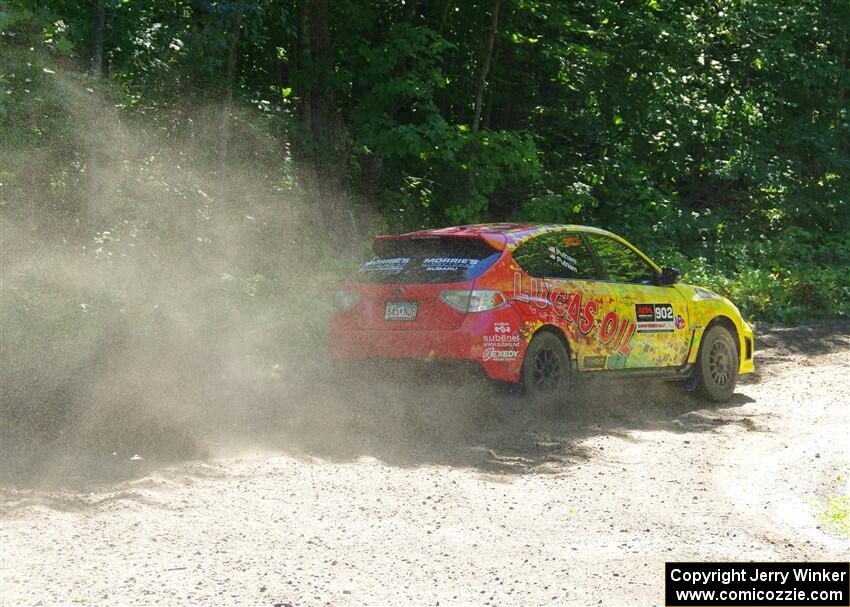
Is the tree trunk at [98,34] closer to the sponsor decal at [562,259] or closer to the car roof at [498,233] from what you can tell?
the car roof at [498,233]

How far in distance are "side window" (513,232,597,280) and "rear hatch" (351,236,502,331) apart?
388 mm

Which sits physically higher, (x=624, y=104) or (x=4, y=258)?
(x=624, y=104)

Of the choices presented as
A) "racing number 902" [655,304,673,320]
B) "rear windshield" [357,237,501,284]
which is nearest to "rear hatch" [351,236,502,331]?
"rear windshield" [357,237,501,284]

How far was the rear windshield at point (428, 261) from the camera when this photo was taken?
9453 millimetres

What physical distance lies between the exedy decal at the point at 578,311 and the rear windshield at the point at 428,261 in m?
0.41

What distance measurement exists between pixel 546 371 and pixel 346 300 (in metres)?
1.91

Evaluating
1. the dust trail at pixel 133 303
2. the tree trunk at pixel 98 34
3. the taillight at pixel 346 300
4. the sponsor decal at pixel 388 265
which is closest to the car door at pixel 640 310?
the sponsor decal at pixel 388 265

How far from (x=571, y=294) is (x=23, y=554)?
5873mm

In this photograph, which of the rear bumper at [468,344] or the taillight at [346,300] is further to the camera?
the taillight at [346,300]

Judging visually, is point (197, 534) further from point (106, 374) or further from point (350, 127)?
point (350, 127)

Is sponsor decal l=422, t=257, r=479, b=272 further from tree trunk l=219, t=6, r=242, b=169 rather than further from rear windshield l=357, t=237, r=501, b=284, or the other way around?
tree trunk l=219, t=6, r=242, b=169

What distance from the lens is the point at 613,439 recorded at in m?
9.30

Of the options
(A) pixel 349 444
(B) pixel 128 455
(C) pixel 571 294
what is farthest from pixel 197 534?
(C) pixel 571 294

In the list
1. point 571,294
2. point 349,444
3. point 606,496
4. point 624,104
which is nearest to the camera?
point 606,496
